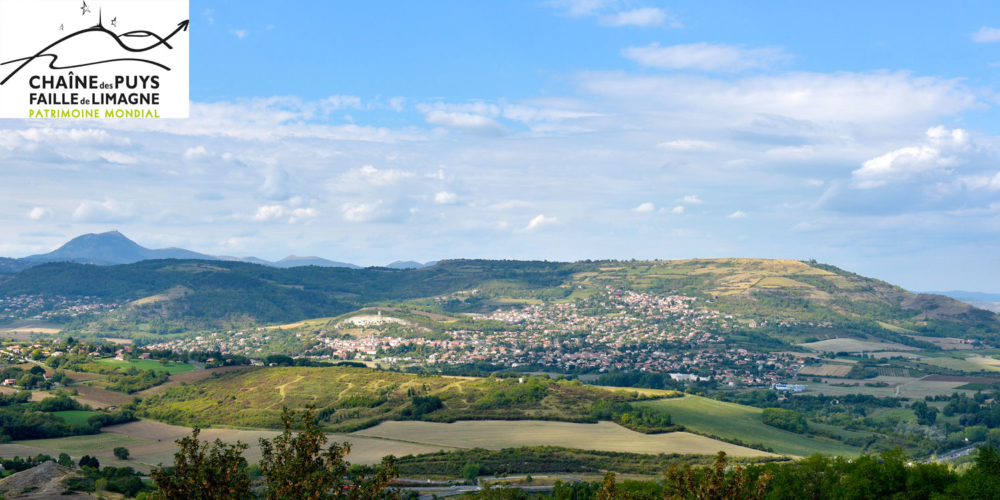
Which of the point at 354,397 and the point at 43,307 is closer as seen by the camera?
the point at 354,397

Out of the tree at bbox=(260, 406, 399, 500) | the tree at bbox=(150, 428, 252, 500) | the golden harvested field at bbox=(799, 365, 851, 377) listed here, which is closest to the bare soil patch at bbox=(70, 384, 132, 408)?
the tree at bbox=(150, 428, 252, 500)

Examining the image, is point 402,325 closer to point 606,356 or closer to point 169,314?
point 606,356

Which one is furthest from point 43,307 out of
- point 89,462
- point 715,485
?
point 715,485

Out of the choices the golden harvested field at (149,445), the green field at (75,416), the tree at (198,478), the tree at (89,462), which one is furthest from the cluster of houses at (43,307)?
the tree at (198,478)

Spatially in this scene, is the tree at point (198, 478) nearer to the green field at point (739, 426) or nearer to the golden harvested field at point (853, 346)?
the green field at point (739, 426)

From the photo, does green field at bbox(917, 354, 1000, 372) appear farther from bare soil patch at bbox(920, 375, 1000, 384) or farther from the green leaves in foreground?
the green leaves in foreground

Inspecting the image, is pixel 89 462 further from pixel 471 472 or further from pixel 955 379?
pixel 955 379
